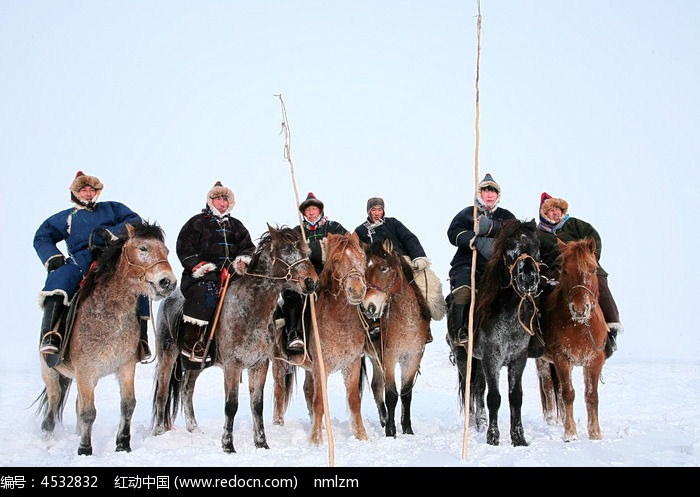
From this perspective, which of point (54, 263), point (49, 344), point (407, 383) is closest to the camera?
point (49, 344)

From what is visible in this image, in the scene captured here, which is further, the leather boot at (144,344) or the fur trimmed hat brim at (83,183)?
the fur trimmed hat brim at (83,183)

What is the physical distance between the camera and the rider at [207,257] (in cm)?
789

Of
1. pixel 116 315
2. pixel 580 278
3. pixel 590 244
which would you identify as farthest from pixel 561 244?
pixel 116 315

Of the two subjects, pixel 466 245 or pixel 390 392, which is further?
pixel 466 245

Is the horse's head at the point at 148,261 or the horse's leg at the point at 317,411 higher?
the horse's head at the point at 148,261

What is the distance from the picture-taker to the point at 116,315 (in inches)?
278

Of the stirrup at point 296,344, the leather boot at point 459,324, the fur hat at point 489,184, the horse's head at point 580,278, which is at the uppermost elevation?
the fur hat at point 489,184

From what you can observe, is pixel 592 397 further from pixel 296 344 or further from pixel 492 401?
pixel 296 344

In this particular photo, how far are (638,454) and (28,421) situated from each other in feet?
26.7

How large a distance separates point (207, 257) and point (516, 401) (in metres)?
4.36

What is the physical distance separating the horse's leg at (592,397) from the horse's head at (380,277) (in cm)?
266

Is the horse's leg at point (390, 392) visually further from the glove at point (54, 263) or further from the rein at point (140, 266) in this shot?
the glove at point (54, 263)

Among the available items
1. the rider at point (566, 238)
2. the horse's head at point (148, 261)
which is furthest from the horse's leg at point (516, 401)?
the horse's head at point (148, 261)
